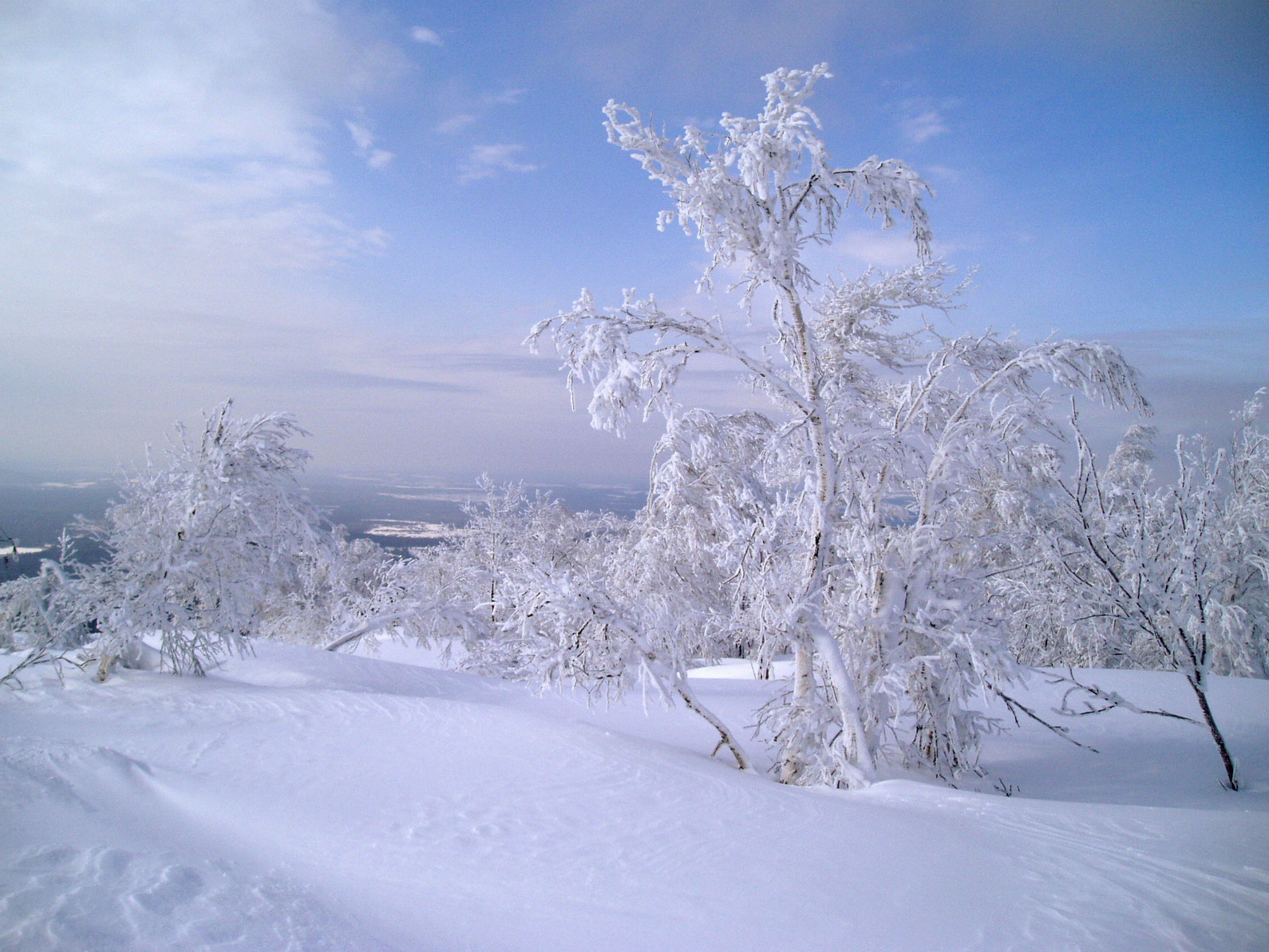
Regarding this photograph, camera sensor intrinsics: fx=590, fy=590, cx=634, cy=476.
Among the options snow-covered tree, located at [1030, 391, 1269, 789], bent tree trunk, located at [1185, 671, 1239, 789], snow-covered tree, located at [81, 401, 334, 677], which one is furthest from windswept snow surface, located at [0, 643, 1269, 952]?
snow-covered tree, located at [81, 401, 334, 677]

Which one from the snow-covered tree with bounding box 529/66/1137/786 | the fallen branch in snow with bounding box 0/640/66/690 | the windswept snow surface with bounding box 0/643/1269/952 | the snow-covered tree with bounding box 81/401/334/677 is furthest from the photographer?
the snow-covered tree with bounding box 81/401/334/677

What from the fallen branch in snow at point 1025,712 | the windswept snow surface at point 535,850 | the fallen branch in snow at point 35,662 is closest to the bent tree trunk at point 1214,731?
the windswept snow surface at point 535,850

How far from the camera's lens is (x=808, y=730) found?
651 cm

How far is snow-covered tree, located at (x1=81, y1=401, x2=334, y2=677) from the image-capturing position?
29.8 feet

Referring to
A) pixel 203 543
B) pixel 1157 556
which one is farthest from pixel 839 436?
pixel 203 543

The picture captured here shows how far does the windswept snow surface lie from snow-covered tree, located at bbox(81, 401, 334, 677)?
2.58m

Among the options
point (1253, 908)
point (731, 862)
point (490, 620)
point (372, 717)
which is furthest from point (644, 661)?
point (490, 620)

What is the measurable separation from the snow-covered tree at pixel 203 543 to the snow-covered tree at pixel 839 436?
7127 millimetres

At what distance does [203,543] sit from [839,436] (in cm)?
988

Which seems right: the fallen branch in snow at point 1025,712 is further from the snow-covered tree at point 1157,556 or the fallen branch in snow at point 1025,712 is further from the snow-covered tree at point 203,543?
the snow-covered tree at point 203,543

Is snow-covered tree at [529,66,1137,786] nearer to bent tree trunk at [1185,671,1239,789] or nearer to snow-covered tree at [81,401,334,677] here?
bent tree trunk at [1185,671,1239,789]

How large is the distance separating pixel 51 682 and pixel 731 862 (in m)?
9.89

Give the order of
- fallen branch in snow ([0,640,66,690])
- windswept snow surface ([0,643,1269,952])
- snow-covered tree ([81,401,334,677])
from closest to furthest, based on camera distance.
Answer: windswept snow surface ([0,643,1269,952]) → fallen branch in snow ([0,640,66,690]) → snow-covered tree ([81,401,334,677])

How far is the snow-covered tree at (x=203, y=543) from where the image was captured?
9.07 meters
